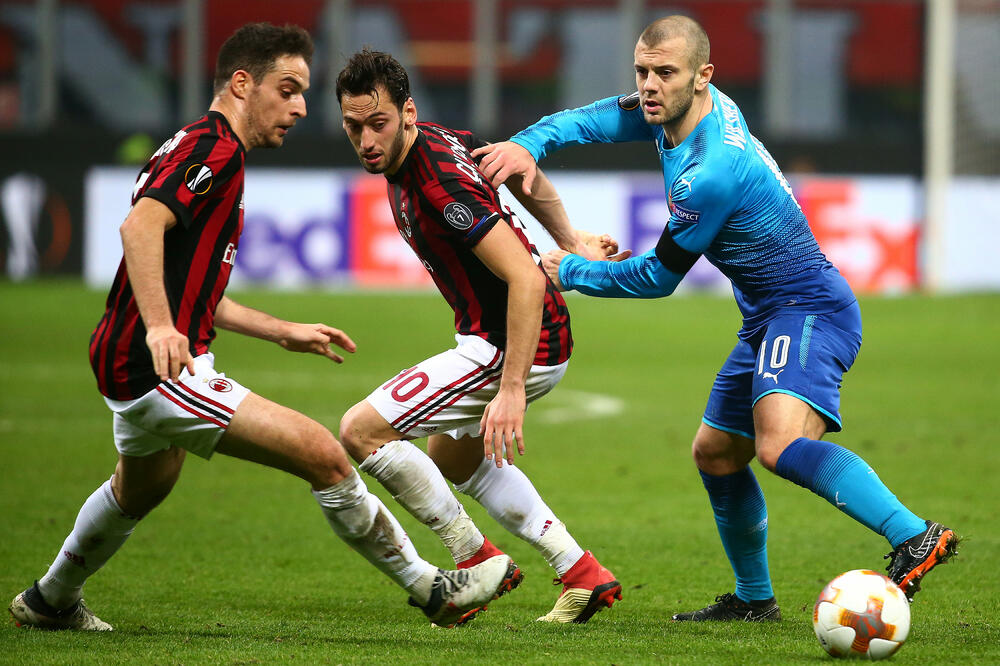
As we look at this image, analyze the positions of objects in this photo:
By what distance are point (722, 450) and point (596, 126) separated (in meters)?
1.35

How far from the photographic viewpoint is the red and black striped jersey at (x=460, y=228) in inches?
178

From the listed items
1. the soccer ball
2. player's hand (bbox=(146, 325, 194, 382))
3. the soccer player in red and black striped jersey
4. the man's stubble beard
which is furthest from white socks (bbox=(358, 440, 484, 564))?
the soccer ball

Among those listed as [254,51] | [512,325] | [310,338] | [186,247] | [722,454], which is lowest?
[722,454]

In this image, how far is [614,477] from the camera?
27.2ft

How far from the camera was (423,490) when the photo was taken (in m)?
4.68

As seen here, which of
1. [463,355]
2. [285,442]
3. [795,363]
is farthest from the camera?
[463,355]

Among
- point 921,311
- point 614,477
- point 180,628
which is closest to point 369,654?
point 180,628

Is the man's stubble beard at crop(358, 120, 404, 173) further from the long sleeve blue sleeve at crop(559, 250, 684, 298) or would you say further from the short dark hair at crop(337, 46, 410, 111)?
the long sleeve blue sleeve at crop(559, 250, 684, 298)

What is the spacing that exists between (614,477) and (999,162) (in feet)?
51.3

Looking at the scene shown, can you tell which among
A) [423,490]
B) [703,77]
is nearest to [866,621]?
[423,490]

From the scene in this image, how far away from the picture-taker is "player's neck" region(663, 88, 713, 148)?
Result: 4.66 meters

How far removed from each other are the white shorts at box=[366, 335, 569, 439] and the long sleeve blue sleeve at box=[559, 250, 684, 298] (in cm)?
38

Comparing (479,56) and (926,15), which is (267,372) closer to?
(479,56)

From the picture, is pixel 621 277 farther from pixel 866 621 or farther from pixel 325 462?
pixel 866 621
